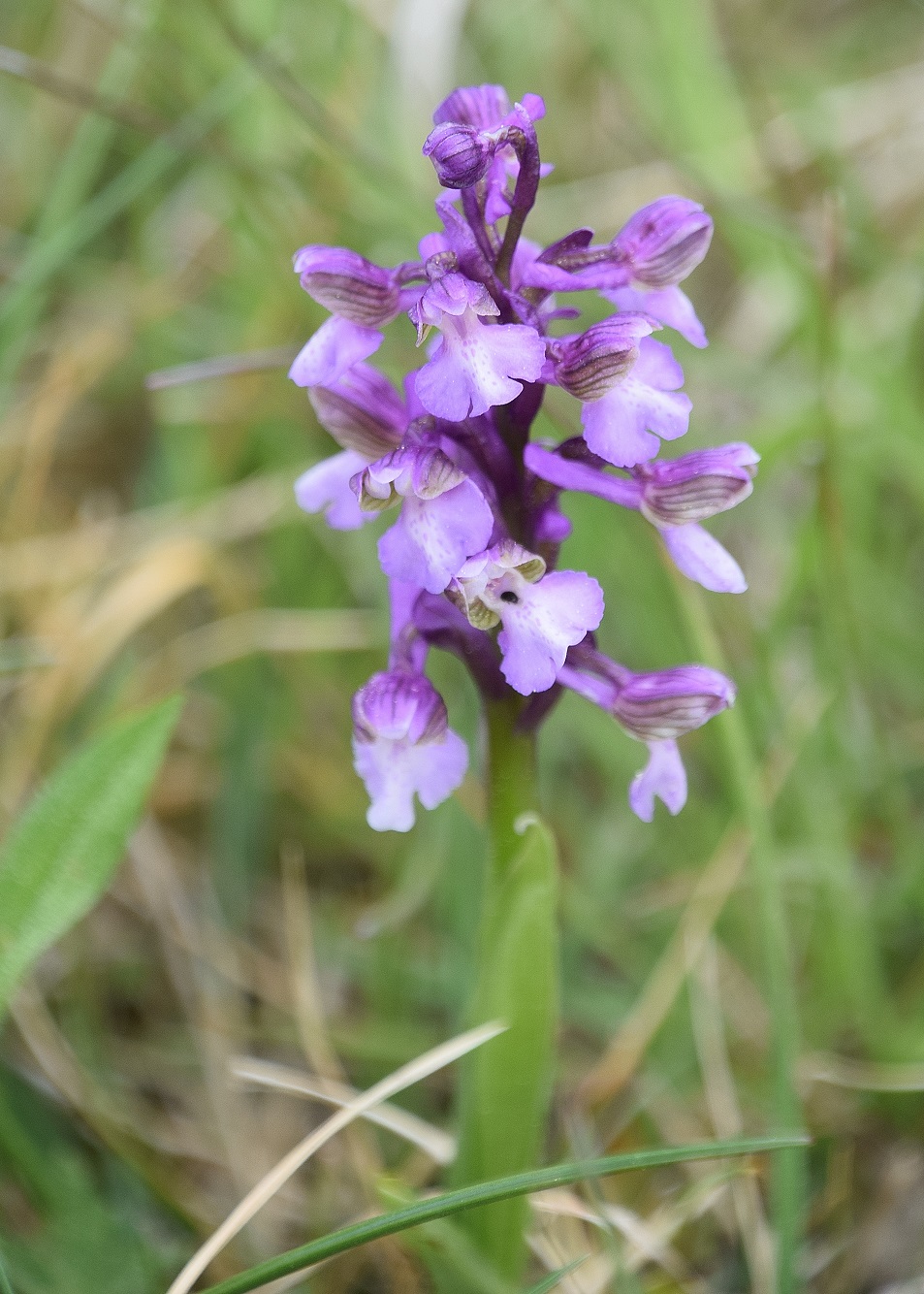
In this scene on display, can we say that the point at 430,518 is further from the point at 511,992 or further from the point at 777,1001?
the point at 777,1001

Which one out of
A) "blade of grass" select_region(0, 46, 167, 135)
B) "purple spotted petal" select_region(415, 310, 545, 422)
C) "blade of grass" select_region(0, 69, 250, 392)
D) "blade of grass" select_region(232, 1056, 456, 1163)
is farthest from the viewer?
"blade of grass" select_region(0, 69, 250, 392)

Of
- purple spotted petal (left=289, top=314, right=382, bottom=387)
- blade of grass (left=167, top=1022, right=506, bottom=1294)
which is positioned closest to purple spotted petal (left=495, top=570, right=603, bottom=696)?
purple spotted petal (left=289, top=314, right=382, bottom=387)

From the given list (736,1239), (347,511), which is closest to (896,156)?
(347,511)

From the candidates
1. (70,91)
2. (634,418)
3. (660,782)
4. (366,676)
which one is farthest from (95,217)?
(660,782)

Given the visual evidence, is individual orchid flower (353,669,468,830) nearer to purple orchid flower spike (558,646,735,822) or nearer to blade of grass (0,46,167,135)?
purple orchid flower spike (558,646,735,822)

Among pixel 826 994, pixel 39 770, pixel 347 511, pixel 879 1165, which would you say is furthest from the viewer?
pixel 39 770

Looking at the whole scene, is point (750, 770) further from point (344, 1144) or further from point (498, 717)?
point (344, 1144)

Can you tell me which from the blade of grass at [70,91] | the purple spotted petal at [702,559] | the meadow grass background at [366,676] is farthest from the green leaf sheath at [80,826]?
the blade of grass at [70,91]
